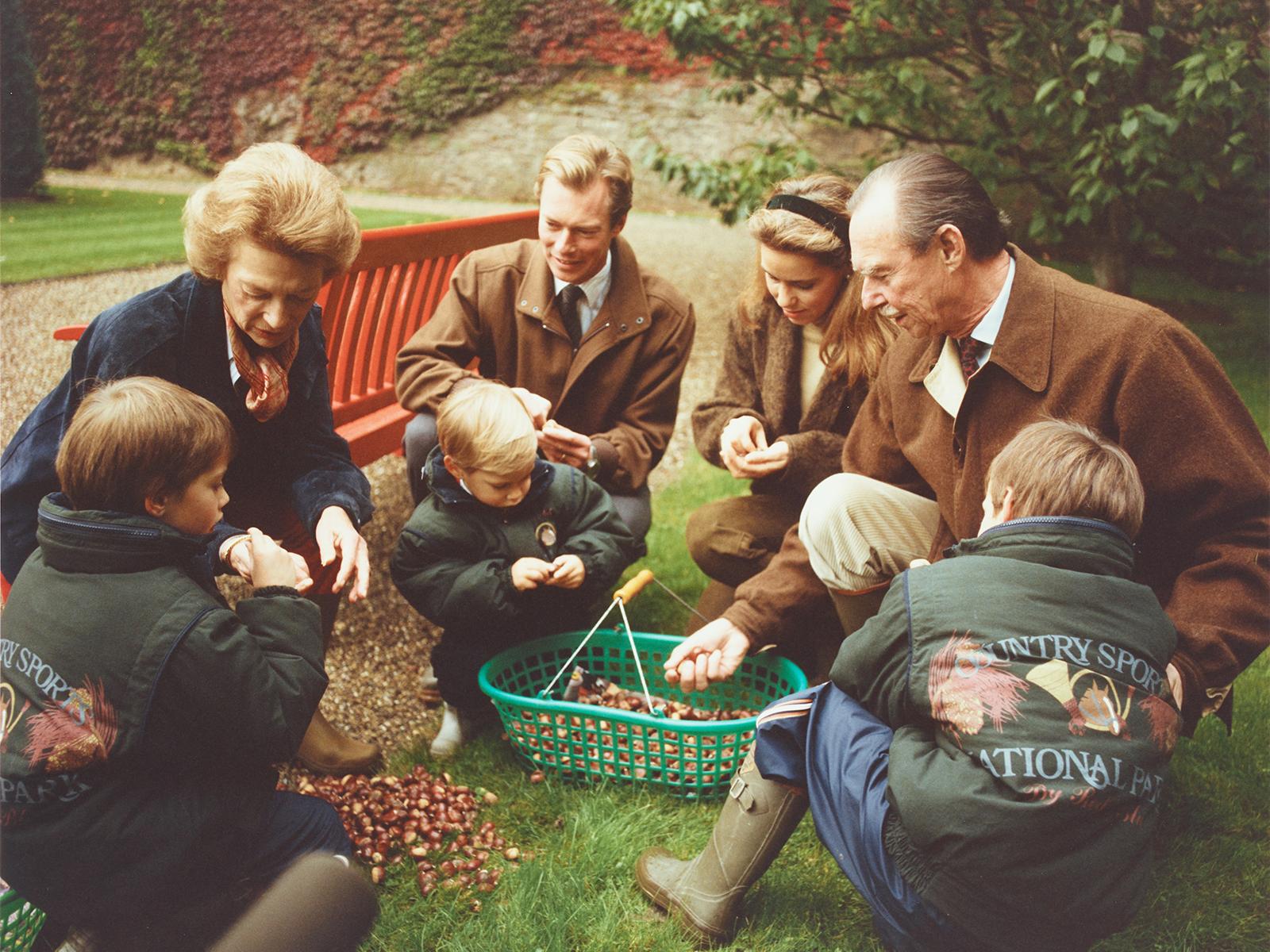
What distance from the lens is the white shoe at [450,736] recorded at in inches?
121

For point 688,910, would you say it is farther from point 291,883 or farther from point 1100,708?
point 1100,708

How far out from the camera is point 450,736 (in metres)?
3.09

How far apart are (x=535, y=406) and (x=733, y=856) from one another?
5.25 feet

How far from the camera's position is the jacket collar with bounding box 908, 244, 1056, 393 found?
2371 millimetres

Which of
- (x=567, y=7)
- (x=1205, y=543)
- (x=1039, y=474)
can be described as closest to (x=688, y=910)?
(x=1039, y=474)

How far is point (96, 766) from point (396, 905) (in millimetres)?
903

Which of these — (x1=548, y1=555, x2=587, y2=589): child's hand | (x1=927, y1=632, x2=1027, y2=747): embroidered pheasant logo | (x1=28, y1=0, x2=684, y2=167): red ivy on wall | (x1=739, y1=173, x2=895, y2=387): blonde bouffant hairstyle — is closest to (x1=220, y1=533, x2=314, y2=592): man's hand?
(x1=548, y1=555, x2=587, y2=589): child's hand

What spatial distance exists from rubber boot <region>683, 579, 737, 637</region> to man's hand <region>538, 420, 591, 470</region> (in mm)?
665

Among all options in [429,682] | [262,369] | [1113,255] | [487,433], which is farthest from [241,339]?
[1113,255]

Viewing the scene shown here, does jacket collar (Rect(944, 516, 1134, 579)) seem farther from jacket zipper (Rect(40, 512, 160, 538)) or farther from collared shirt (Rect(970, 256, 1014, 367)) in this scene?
jacket zipper (Rect(40, 512, 160, 538))

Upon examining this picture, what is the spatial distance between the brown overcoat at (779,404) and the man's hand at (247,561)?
1652 mm

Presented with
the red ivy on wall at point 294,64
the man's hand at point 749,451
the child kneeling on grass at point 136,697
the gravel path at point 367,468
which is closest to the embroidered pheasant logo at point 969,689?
the child kneeling on grass at point 136,697

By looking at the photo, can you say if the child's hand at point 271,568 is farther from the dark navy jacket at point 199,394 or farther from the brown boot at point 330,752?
the brown boot at point 330,752

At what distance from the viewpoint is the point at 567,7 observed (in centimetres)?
1258
